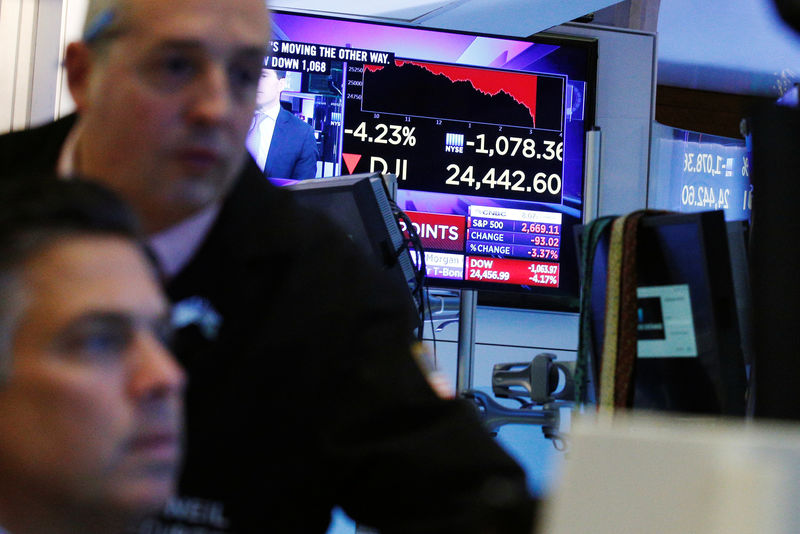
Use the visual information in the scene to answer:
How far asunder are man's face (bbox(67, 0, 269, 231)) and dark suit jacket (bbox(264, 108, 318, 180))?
3.46m

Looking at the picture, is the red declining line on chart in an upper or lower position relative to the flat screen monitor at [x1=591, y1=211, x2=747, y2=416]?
upper

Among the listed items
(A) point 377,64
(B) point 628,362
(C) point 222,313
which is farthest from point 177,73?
(A) point 377,64

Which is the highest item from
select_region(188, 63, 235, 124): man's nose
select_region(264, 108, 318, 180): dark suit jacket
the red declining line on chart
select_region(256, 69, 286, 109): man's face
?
the red declining line on chart

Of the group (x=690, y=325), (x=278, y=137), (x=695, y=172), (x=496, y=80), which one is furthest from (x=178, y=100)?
(x=695, y=172)

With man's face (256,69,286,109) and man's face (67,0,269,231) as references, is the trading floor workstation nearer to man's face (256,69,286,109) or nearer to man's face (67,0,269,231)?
man's face (256,69,286,109)

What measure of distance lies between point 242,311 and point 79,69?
10.2 inches

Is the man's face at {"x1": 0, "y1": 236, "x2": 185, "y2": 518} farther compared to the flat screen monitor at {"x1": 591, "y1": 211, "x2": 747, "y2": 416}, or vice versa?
the flat screen monitor at {"x1": 591, "y1": 211, "x2": 747, "y2": 416}

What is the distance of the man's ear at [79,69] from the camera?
0.80 metres

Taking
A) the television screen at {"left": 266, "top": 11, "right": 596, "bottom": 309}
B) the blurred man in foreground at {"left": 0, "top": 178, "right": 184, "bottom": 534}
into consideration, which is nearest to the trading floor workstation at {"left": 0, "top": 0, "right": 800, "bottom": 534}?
the television screen at {"left": 266, "top": 11, "right": 596, "bottom": 309}

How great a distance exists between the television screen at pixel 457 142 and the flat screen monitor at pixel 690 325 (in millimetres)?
3022

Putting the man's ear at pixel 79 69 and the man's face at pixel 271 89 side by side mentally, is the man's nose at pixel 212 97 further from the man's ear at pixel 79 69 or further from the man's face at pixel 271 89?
the man's face at pixel 271 89

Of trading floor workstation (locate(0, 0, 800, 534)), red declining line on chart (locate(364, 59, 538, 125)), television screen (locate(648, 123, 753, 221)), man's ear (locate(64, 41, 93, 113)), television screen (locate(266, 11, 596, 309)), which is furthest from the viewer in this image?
television screen (locate(648, 123, 753, 221))

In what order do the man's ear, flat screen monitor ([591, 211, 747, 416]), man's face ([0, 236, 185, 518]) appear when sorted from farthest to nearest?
1. flat screen monitor ([591, 211, 747, 416])
2. the man's ear
3. man's face ([0, 236, 185, 518])

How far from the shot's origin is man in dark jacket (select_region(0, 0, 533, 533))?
67 cm
